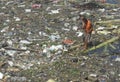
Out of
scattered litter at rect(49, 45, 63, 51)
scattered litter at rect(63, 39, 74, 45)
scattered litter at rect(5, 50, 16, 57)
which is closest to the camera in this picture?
scattered litter at rect(5, 50, 16, 57)

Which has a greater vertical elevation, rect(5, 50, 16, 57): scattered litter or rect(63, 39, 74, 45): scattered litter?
rect(5, 50, 16, 57): scattered litter

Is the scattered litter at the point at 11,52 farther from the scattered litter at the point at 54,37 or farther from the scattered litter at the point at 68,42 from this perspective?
the scattered litter at the point at 68,42

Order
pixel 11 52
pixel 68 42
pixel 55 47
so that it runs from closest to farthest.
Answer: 1. pixel 11 52
2. pixel 55 47
3. pixel 68 42

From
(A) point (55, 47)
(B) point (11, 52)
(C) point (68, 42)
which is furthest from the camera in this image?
(C) point (68, 42)

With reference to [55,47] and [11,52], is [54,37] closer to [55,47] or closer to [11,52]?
[55,47]

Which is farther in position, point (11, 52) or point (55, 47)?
point (55, 47)

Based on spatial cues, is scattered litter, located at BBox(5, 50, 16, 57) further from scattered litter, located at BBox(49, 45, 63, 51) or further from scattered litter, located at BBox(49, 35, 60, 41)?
scattered litter, located at BBox(49, 35, 60, 41)

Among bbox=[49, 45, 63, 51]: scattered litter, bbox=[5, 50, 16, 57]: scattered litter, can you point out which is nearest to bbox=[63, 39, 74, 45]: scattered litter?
bbox=[49, 45, 63, 51]: scattered litter

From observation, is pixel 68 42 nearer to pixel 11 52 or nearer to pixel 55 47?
pixel 55 47

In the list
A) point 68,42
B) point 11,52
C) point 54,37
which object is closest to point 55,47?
point 68,42

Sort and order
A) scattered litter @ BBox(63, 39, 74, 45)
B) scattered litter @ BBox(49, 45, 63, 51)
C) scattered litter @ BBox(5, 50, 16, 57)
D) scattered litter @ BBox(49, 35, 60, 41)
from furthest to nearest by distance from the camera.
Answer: scattered litter @ BBox(49, 35, 60, 41) → scattered litter @ BBox(63, 39, 74, 45) → scattered litter @ BBox(49, 45, 63, 51) → scattered litter @ BBox(5, 50, 16, 57)

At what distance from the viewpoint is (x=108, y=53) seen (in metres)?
6.18

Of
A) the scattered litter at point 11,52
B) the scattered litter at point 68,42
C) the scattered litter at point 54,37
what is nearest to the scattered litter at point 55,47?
the scattered litter at point 68,42

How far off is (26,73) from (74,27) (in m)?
1.86
